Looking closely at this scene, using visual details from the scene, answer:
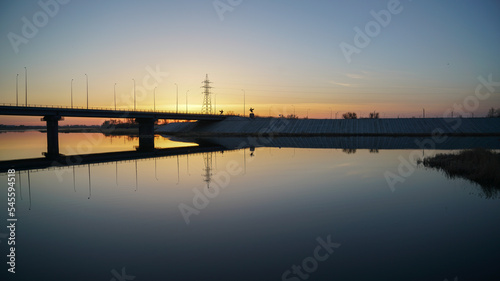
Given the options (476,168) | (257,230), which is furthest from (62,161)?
(476,168)

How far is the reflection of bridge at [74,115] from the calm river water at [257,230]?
142ft

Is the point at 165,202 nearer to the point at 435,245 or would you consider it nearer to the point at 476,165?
the point at 435,245

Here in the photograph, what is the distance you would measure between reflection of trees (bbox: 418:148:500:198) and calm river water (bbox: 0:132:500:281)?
1.29m

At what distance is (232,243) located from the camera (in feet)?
46.2

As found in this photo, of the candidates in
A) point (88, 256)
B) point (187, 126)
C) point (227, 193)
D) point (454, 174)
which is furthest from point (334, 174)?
point (187, 126)

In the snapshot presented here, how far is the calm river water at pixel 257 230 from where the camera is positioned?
11.6 meters

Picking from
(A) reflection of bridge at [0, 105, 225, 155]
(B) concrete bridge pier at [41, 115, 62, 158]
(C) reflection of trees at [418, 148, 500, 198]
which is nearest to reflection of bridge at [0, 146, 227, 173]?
(A) reflection of bridge at [0, 105, 225, 155]

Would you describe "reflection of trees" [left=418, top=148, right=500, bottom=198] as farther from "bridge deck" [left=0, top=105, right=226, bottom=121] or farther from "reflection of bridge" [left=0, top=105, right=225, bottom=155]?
"bridge deck" [left=0, top=105, right=226, bottom=121]

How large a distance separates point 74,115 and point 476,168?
86.6m

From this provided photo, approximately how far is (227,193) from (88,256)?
1227cm

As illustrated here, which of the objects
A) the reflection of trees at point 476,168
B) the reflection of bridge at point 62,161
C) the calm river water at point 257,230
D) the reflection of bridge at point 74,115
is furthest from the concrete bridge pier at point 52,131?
the reflection of trees at point 476,168

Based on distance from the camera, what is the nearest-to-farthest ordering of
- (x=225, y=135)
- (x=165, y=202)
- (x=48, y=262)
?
(x=48, y=262)
(x=165, y=202)
(x=225, y=135)

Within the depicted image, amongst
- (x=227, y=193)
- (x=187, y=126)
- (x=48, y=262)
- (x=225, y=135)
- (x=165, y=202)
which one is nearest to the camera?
(x=48, y=262)

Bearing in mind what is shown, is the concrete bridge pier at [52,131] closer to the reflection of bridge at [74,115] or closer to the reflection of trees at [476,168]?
the reflection of bridge at [74,115]
